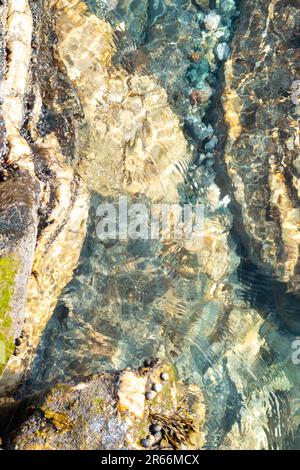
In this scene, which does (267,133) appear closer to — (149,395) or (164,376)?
(164,376)

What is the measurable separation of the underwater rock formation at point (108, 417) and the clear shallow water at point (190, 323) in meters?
0.94

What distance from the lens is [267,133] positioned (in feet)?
20.6

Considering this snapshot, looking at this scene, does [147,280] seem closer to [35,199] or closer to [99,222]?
[99,222]

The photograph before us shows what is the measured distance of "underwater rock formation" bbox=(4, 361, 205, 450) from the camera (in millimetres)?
3387

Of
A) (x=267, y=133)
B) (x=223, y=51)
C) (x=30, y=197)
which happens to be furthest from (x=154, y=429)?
(x=223, y=51)

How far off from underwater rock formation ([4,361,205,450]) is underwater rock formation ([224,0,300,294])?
269cm

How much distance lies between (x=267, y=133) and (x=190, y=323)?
299cm

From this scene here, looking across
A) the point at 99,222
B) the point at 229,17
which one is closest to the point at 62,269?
the point at 99,222

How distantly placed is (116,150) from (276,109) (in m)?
2.46

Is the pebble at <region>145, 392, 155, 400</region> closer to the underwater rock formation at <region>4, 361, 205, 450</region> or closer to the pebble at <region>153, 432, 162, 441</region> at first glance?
the underwater rock formation at <region>4, 361, 205, 450</region>

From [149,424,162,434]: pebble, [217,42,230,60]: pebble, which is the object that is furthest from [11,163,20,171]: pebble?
[217,42,230,60]: pebble

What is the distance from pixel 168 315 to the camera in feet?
18.3
